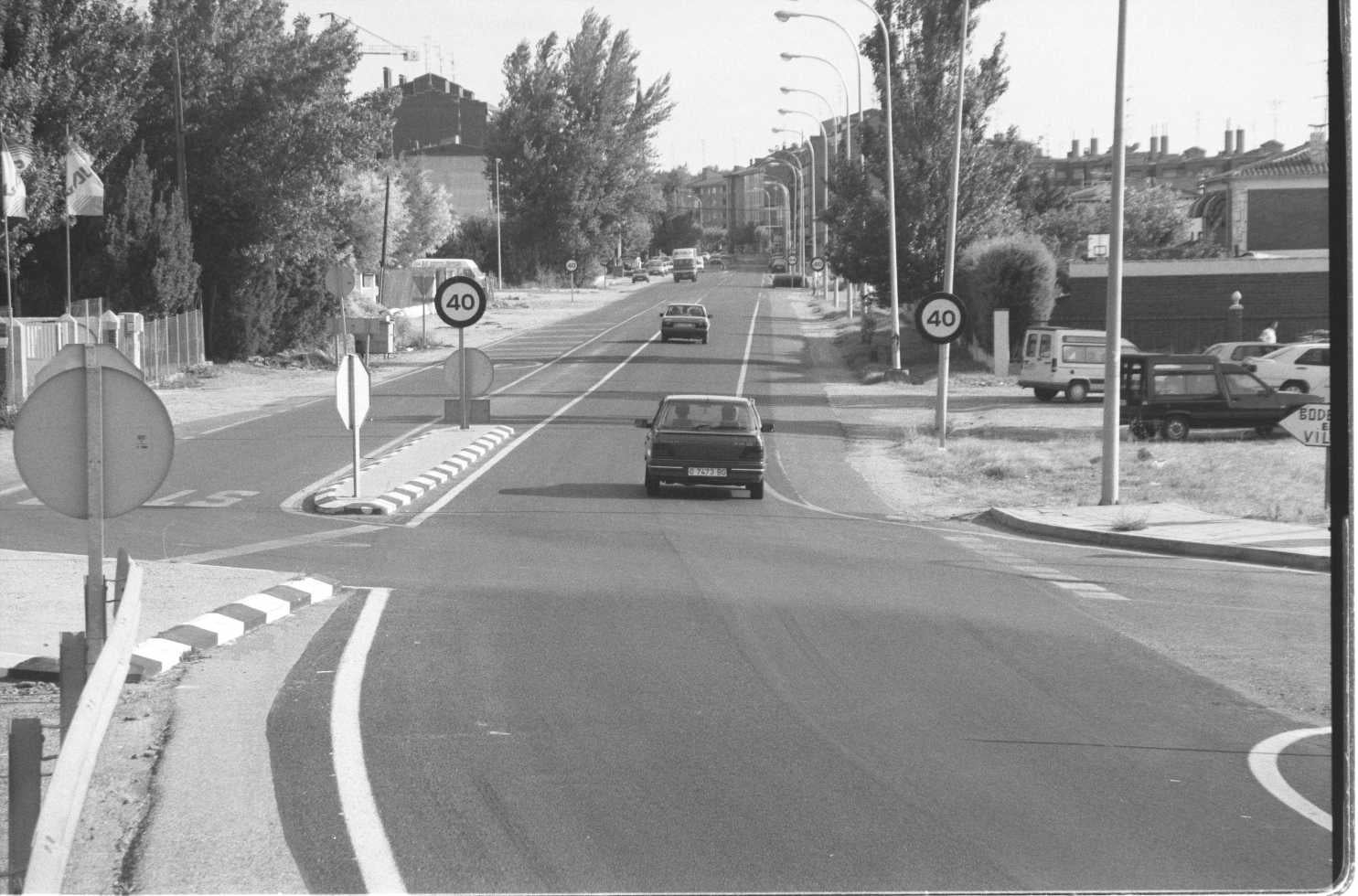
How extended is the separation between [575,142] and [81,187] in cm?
2832

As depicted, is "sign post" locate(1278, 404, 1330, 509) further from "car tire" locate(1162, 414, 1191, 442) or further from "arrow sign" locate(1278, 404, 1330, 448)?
"car tire" locate(1162, 414, 1191, 442)

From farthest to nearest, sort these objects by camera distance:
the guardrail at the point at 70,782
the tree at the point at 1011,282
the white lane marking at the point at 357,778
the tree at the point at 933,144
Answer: the tree at the point at 933,144 < the tree at the point at 1011,282 < the white lane marking at the point at 357,778 < the guardrail at the point at 70,782

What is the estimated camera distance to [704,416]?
907 inches

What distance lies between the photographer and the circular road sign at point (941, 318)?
88.1 feet

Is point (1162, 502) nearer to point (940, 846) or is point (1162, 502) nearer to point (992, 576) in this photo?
point (992, 576)

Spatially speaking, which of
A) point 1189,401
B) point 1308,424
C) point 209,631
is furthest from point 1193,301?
point 209,631

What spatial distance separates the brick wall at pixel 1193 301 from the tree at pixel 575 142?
37643mm

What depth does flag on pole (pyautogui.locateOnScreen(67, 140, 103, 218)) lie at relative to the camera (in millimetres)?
35844

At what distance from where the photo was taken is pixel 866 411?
38.8m

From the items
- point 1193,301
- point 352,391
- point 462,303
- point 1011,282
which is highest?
point 1011,282

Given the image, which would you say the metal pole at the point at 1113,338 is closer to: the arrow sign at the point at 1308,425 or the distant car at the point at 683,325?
the arrow sign at the point at 1308,425

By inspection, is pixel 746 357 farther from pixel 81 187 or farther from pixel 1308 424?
pixel 1308 424

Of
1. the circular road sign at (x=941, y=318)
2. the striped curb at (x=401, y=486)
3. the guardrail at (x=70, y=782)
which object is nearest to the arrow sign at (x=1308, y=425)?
the circular road sign at (x=941, y=318)

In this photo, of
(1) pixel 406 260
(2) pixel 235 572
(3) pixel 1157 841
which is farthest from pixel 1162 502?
(1) pixel 406 260
